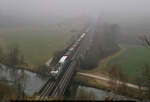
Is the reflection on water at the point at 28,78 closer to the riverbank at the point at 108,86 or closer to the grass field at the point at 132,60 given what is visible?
the riverbank at the point at 108,86

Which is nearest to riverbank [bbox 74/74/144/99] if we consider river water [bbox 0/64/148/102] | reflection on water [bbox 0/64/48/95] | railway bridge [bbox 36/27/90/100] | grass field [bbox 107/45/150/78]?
river water [bbox 0/64/148/102]

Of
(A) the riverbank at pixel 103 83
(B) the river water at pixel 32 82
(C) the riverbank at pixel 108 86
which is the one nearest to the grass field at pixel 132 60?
(A) the riverbank at pixel 103 83

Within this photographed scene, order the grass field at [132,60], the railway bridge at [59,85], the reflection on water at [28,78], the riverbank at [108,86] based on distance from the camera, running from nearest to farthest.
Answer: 1. the railway bridge at [59,85]
2. the riverbank at [108,86]
3. the reflection on water at [28,78]
4. the grass field at [132,60]

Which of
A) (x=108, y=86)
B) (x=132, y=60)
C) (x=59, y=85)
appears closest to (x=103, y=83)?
(x=108, y=86)

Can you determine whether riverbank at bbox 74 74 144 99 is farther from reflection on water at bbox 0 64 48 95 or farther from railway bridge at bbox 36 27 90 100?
reflection on water at bbox 0 64 48 95

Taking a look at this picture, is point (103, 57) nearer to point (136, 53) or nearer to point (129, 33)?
point (136, 53)
